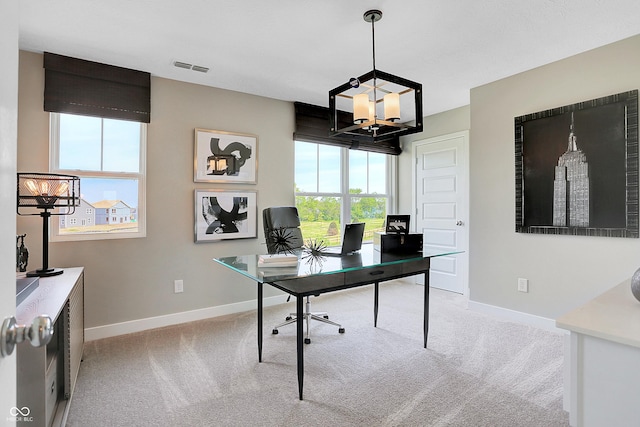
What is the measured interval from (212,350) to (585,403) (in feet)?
7.97

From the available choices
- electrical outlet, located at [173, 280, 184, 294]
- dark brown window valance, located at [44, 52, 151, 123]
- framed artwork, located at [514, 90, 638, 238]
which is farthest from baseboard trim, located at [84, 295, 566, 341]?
dark brown window valance, located at [44, 52, 151, 123]

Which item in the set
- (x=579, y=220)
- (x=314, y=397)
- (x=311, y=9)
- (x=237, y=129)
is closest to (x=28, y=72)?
(x=237, y=129)

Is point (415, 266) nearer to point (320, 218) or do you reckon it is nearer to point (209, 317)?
point (320, 218)

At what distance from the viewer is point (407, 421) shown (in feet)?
5.86

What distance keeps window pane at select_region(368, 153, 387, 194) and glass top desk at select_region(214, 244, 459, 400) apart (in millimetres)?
2579

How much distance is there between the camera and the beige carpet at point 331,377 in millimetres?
1831

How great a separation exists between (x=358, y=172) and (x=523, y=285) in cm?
253

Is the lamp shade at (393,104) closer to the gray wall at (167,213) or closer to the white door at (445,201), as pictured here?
the gray wall at (167,213)

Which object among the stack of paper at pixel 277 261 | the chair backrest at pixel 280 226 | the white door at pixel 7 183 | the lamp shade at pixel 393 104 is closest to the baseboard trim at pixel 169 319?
the chair backrest at pixel 280 226

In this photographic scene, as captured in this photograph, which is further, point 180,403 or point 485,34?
point 485,34

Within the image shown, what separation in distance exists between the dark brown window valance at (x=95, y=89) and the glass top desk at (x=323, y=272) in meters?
1.86

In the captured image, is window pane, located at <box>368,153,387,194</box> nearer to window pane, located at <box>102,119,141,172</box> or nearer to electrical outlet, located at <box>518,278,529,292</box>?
electrical outlet, located at <box>518,278,529,292</box>

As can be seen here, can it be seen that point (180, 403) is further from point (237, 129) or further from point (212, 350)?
point (237, 129)

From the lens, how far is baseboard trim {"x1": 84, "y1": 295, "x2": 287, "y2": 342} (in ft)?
9.55
